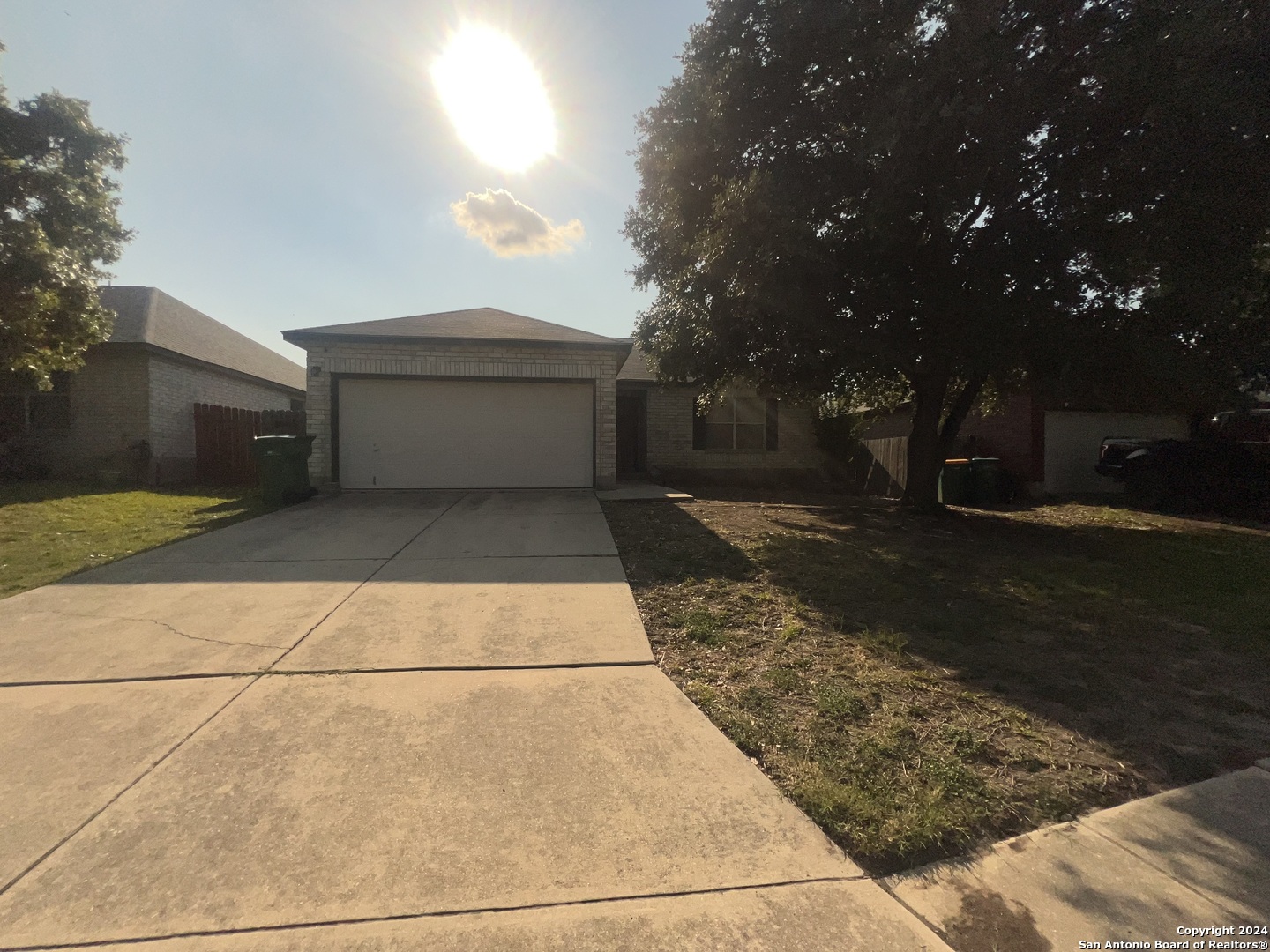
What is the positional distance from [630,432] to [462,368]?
20.0ft

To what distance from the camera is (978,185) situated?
7098 millimetres

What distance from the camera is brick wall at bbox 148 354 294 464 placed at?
14.5m

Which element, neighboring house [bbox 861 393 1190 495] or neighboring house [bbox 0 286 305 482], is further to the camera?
neighboring house [bbox 0 286 305 482]

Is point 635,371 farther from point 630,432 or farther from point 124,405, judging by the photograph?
point 124,405

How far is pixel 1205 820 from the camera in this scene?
2393 mm

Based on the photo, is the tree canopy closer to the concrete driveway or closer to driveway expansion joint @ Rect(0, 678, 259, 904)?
the concrete driveway

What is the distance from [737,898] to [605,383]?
10620 mm

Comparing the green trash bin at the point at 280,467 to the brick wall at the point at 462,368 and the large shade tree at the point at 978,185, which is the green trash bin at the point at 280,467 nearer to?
the brick wall at the point at 462,368

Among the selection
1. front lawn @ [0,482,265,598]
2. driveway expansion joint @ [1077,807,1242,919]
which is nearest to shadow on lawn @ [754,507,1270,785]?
driveway expansion joint @ [1077,807,1242,919]

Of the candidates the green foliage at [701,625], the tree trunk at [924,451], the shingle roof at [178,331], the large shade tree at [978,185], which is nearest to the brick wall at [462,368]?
the large shade tree at [978,185]

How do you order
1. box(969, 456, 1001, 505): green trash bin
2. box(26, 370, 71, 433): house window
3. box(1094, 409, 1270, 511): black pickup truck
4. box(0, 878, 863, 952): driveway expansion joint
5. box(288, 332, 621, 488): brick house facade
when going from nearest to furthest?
1. box(0, 878, 863, 952): driveway expansion joint
2. box(1094, 409, 1270, 511): black pickup truck
3. box(288, 332, 621, 488): brick house facade
4. box(969, 456, 1001, 505): green trash bin
5. box(26, 370, 71, 433): house window

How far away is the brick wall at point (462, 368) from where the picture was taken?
37.8ft

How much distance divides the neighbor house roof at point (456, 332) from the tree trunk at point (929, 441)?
5.48 meters

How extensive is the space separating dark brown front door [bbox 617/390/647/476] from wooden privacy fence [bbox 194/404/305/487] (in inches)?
335
